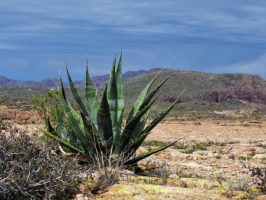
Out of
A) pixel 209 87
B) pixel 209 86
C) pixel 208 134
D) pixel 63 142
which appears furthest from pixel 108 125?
pixel 209 86

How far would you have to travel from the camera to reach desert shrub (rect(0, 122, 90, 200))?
5.58m

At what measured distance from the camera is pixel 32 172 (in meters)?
5.71

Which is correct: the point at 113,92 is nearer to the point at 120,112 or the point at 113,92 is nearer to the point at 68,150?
the point at 120,112

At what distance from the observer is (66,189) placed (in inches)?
240

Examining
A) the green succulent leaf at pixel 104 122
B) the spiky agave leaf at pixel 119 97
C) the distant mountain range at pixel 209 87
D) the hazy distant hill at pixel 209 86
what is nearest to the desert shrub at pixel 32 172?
the green succulent leaf at pixel 104 122

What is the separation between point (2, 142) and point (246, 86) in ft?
266

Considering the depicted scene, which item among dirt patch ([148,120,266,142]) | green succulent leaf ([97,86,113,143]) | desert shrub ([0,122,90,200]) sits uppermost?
green succulent leaf ([97,86,113,143])

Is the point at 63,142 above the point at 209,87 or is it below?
above

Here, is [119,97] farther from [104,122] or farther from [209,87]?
[209,87]

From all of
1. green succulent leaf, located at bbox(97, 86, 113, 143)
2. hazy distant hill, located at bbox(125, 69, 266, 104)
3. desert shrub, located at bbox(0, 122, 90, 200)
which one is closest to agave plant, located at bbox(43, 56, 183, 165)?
green succulent leaf, located at bbox(97, 86, 113, 143)

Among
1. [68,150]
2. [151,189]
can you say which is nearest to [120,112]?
[68,150]

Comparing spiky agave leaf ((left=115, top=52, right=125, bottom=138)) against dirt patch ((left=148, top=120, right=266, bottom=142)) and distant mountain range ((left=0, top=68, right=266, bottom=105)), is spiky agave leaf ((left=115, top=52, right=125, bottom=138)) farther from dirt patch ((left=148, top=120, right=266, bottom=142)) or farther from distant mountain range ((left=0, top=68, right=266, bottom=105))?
distant mountain range ((left=0, top=68, right=266, bottom=105))

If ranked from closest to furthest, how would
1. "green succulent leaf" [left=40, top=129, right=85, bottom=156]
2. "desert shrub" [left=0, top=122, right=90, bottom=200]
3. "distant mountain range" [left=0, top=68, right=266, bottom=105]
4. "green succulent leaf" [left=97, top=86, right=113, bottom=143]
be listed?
"desert shrub" [left=0, top=122, right=90, bottom=200] < "green succulent leaf" [left=97, top=86, right=113, bottom=143] < "green succulent leaf" [left=40, top=129, right=85, bottom=156] < "distant mountain range" [left=0, top=68, right=266, bottom=105]

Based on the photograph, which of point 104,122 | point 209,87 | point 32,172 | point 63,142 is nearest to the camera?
point 32,172
